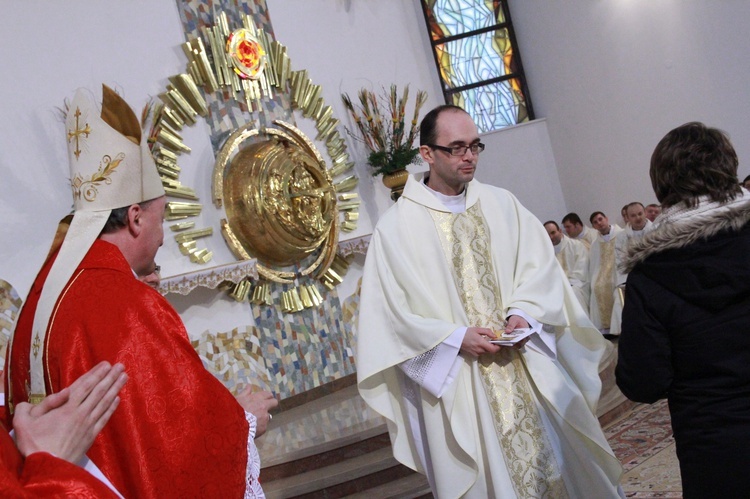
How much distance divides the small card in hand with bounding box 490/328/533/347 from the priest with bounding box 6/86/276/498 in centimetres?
101

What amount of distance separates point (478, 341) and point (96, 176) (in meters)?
1.53

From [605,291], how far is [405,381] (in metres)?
7.00

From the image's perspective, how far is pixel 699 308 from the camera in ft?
7.55

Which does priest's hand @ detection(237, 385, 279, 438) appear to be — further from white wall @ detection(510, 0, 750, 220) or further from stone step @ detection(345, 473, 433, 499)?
white wall @ detection(510, 0, 750, 220)

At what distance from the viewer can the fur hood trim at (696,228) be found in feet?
7.36

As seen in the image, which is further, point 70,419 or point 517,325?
point 517,325

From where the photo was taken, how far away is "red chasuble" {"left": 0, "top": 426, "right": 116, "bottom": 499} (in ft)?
4.93

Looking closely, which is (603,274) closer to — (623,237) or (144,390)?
(623,237)

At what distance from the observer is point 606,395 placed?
629 cm

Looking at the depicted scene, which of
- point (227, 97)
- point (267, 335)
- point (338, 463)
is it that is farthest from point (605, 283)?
point (338, 463)

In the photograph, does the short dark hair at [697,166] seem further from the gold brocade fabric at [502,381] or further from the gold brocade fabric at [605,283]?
the gold brocade fabric at [605,283]

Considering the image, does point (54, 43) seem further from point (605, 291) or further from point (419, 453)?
point (605, 291)

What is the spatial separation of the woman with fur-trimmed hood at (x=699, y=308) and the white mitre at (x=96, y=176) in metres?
1.56

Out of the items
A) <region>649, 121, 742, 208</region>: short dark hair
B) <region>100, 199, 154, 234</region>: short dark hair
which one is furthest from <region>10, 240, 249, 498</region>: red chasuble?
<region>649, 121, 742, 208</region>: short dark hair
